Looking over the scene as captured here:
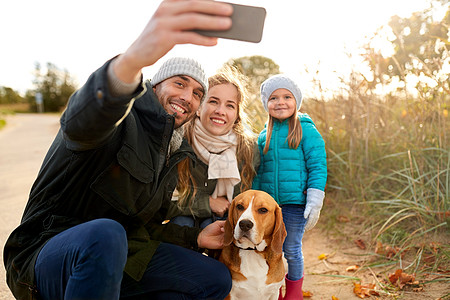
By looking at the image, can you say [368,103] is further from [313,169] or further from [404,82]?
[313,169]

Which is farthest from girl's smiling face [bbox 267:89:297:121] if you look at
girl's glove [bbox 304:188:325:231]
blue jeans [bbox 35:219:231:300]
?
blue jeans [bbox 35:219:231:300]

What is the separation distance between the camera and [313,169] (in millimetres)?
3092

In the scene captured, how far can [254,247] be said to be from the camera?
8.39 feet

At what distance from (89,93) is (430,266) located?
3.08 m

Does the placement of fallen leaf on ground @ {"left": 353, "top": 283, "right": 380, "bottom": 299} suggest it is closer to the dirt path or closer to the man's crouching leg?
the dirt path

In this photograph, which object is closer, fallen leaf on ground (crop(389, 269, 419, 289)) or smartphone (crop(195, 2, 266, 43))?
smartphone (crop(195, 2, 266, 43))

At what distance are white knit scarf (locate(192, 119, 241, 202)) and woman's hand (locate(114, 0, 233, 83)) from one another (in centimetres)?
188

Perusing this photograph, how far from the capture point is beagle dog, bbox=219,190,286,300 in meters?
2.49

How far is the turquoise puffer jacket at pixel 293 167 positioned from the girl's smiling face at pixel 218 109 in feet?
1.65

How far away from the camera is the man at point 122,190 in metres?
1.23

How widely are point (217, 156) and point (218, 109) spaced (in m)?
0.41

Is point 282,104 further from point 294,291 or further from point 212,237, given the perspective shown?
point 294,291

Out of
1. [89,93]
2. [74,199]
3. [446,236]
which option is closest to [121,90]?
[89,93]

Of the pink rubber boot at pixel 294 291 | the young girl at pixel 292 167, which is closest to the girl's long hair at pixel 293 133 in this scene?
the young girl at pixel 292 167
